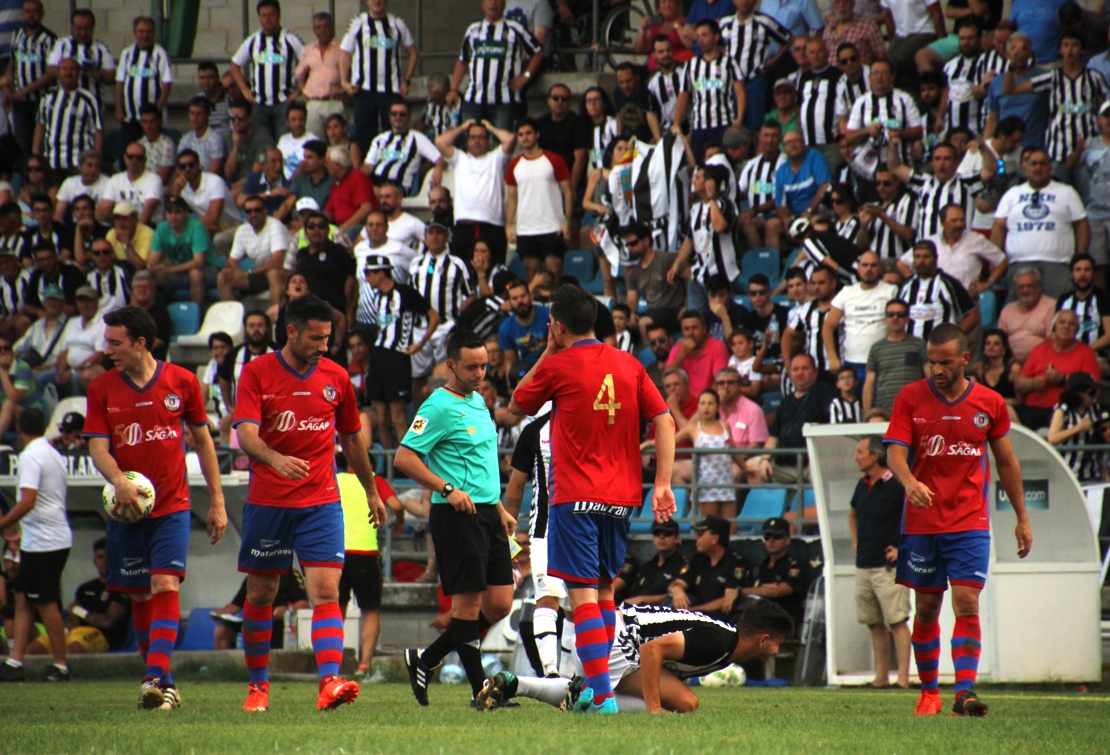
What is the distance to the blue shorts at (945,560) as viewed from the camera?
8062mm

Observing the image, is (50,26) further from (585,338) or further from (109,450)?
(585,338)

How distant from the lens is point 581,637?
7258mm

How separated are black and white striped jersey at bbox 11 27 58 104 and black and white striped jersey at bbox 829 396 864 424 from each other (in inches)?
540

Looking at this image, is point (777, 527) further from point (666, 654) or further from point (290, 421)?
point (290, 421)

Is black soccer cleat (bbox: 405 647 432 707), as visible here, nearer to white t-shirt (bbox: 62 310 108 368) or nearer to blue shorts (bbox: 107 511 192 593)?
blue shorts (bbox: 107 511 192 593)

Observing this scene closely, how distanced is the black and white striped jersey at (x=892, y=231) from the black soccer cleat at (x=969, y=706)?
7973 mm

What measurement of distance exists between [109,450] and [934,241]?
9130mm

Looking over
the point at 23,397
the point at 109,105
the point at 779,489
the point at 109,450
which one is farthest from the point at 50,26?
the point at 109,450

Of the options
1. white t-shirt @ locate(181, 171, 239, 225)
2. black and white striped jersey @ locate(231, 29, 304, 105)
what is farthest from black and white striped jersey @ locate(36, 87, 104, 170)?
black and white striped jersey @ locate(231, 29, 304, 105)

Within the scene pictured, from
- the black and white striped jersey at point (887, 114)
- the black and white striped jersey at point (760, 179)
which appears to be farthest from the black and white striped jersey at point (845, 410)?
the black and white striped jersey at point (887, 114)

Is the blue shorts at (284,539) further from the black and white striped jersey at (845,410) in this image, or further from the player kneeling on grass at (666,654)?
the black and white striped jersey at (845,410)

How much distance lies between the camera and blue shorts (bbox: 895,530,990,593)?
317 inches

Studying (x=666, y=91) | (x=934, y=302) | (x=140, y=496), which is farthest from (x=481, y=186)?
(x=140, y=496)

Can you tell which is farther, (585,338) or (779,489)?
(779,489)
